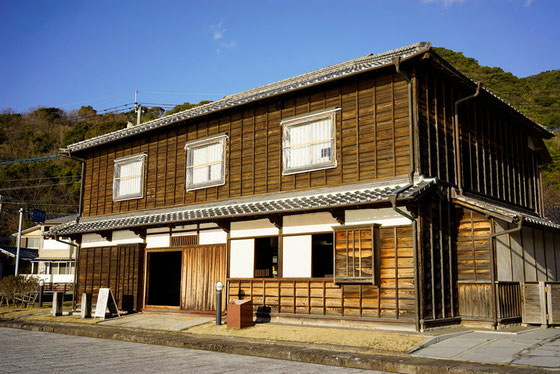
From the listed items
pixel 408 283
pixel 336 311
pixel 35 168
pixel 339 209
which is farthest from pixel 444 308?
pixel 35 168

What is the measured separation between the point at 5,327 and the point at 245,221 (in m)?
9.03

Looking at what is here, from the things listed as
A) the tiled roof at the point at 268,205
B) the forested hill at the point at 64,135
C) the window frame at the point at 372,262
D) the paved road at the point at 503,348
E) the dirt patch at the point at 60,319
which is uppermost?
the forested hill at the point at 64,135

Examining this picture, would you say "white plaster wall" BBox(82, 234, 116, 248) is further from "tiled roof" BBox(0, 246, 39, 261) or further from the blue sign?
"tiled roof" BBox(0, 246, 39, 261)

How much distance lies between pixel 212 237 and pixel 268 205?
294 centimetres

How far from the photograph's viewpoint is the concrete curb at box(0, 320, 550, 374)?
7699 millimetres

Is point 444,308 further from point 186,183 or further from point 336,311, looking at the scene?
point 186,183

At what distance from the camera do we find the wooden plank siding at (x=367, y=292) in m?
11.4

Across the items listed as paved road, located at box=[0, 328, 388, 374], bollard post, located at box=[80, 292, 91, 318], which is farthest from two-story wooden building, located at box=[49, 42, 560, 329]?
paved road, located at box=[0, 328, 388, 374]

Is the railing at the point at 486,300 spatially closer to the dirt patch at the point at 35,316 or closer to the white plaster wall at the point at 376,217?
the white plaster wall at the point at 376,217

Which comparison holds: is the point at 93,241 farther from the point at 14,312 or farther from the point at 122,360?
the point at 122,360

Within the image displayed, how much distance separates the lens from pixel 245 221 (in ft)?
48.2

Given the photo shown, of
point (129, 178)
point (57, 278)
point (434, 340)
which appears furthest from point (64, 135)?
point (434, 340)

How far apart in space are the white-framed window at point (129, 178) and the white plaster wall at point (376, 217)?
30.5 ft

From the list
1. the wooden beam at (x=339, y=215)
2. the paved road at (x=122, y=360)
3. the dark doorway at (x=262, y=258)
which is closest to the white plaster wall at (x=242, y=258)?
the dark doorway at (x=262, y=258)
